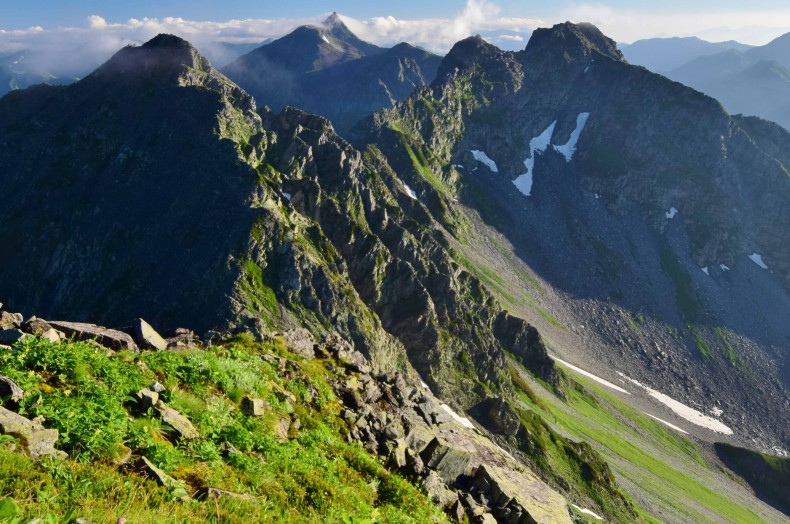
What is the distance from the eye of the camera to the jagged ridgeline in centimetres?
7719

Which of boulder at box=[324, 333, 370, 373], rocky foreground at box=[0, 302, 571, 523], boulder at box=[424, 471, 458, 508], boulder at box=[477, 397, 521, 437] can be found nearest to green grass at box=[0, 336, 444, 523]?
rocky foreground at box=[0, 302, 571, 523]

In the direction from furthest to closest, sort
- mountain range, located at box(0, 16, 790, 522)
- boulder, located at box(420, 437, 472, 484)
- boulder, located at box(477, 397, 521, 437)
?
boulder, located at box(477, 397, 521, 437), mountain range, located at box(0, 16, 790, 522), boulder, located at box(420, 437, 472, 484)

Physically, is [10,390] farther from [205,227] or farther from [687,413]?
[687,413]

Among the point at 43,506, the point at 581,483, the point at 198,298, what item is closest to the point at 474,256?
the point at 581,483

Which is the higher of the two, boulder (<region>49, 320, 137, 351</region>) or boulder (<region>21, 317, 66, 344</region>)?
boulder (<region>21, 317, 66, 344</region>)

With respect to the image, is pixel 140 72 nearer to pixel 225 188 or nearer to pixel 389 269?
pixel 225 188

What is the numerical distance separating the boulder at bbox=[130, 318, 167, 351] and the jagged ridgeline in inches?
1693

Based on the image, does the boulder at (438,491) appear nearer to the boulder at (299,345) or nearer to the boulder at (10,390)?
the boulder at (299,345)

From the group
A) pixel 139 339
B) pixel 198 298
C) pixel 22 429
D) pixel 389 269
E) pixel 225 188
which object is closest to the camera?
pixel 22 429

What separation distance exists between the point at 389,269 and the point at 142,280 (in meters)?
51.2

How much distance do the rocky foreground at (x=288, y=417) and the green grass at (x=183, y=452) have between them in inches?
3.5

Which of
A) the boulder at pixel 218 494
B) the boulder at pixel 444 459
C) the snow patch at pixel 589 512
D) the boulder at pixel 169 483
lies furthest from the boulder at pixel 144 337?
the snow patch at pixel 589 512

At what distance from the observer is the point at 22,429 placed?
9516 mm

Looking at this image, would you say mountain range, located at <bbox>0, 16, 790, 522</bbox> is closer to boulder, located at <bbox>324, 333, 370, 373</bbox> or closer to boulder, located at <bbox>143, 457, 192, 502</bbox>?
boulder, located at <bbox>324, 333, 370, 373</bbox>
